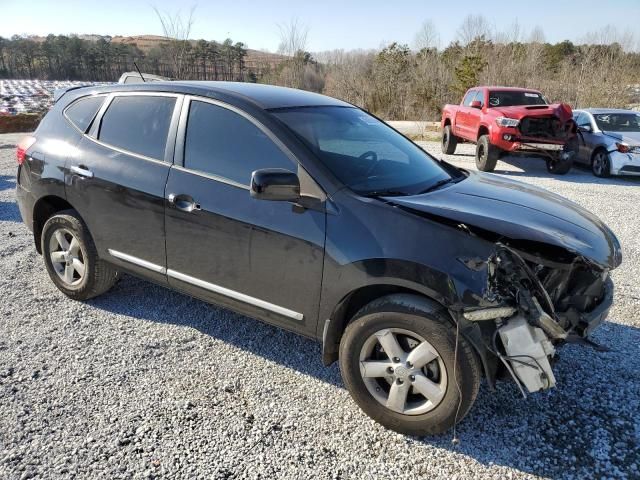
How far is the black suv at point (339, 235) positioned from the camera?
7.52ft

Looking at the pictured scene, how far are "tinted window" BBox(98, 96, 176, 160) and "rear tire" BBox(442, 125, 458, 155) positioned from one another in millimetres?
11119

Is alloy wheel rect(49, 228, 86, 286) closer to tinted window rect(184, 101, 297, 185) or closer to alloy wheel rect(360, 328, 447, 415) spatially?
tinted window rect(184, 101, 297, 185)

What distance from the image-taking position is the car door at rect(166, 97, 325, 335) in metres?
2.66

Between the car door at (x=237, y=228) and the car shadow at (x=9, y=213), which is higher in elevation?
the car door at (x=237, y=228)

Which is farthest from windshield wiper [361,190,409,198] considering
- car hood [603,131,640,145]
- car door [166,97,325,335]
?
car hood [603,131,640,145]

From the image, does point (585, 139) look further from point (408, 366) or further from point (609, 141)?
point (408, 366)

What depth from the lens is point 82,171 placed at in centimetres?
355

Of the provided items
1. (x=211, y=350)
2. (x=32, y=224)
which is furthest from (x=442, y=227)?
(x=32, y=224)

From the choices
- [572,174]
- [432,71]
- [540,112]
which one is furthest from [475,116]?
[432,71]

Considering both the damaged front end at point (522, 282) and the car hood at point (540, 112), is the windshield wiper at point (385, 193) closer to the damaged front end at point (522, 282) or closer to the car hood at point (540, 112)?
the damaged front end at point (522, 282)

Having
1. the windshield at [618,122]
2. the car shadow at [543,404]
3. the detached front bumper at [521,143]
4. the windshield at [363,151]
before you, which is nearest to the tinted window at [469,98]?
the detached front bumper at [521,143]

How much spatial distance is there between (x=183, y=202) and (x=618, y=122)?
11.7 m

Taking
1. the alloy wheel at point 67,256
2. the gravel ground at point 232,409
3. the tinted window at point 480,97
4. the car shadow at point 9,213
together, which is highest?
the tinted window at point 480,97

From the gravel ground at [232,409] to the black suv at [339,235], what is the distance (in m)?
0.28
